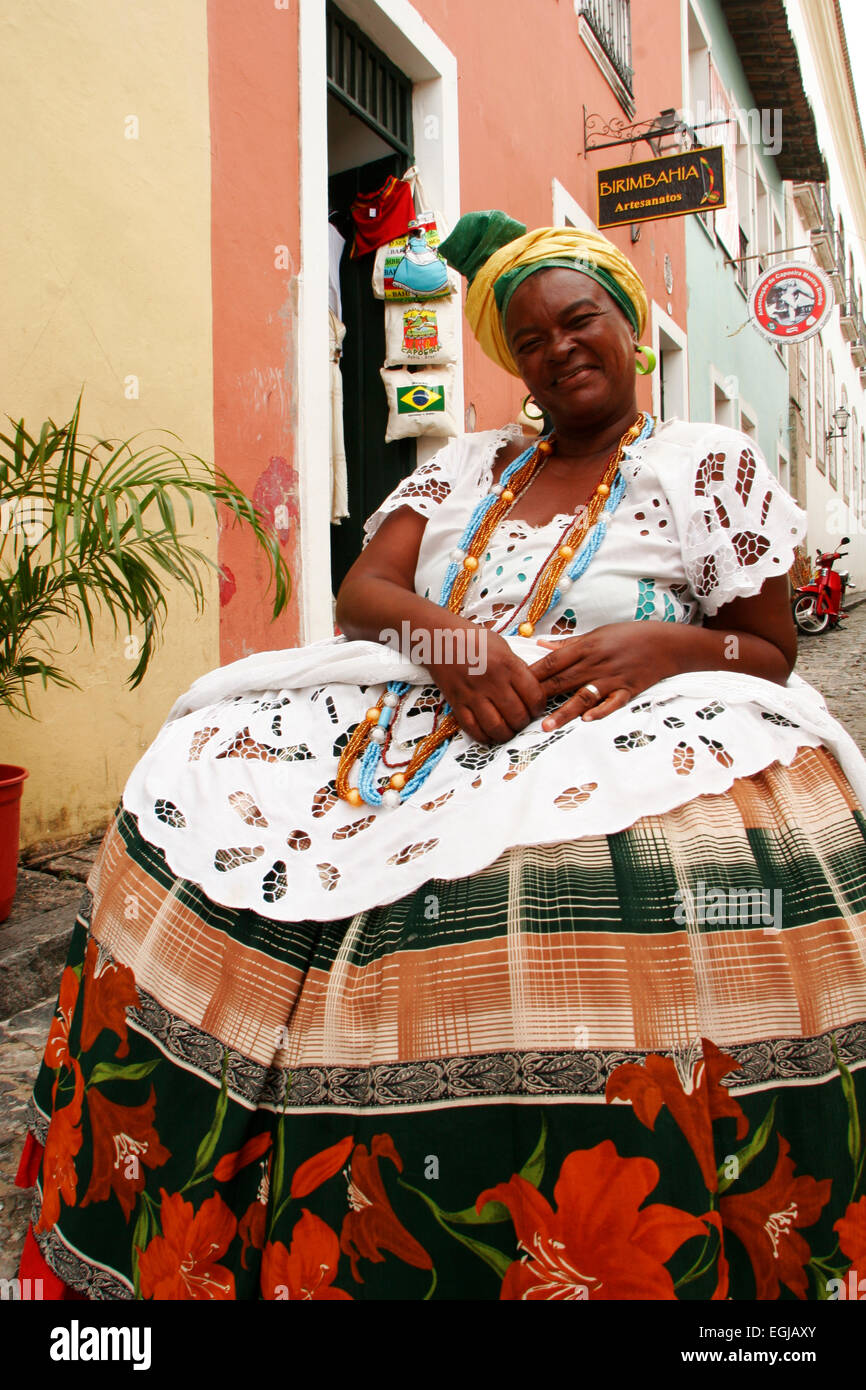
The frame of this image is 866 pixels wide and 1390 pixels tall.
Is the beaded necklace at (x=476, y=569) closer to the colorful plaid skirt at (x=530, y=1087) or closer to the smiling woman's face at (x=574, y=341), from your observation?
the smiling woman's face at (x=574, y=341)

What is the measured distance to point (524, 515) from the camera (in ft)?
5.51

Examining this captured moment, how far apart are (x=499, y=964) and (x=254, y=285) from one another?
3291 millimetres

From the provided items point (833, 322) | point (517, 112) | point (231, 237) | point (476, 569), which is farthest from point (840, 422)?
point (476, 569)

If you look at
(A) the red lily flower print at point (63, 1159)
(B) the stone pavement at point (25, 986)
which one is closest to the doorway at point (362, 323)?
(B) the stone pavement at point (25, 986)

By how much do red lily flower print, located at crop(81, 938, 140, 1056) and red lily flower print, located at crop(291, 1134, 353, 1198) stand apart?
0.29 meters

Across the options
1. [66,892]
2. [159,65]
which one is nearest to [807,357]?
[159,65]

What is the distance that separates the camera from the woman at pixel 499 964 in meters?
0.97

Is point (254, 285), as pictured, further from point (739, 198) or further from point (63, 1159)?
point (739, 198)

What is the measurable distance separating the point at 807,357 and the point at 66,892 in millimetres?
20334

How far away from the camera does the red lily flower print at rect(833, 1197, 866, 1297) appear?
39.1 inches
